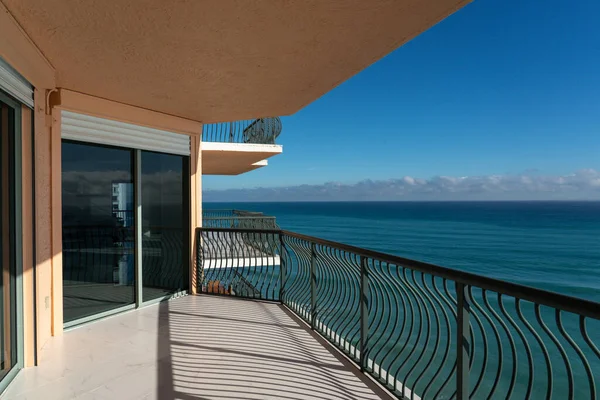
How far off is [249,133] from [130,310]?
19.1ft

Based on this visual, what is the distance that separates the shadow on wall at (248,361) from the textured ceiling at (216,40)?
2.38 m

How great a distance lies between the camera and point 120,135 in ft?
12.6

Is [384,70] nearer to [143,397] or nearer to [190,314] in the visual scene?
[190,314]

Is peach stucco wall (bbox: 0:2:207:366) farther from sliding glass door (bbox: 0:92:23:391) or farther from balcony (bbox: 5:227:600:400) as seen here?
balcony (bbox: 5:227:600:400)

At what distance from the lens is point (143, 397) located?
2188 mm

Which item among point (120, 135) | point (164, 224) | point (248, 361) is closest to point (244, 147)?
point (164, 224)

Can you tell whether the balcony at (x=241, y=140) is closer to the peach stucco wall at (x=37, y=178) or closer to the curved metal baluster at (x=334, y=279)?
the peach stucco wall at (x=37, y=178)

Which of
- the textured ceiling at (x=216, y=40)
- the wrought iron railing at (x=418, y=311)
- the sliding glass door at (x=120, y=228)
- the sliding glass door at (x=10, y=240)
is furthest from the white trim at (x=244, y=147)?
the sliding glass door at (x=10, y=240)

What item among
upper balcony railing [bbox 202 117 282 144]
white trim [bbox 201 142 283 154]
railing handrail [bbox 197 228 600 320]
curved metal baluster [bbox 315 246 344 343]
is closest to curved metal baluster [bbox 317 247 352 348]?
curved metal baluster [bbox 315 246 344 343]

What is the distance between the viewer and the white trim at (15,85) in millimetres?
2100

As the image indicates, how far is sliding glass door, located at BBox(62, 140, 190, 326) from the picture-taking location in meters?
3.54

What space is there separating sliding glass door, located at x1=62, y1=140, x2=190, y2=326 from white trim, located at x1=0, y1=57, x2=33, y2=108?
948mm

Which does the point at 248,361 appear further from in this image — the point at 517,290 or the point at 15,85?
the point at 15,85

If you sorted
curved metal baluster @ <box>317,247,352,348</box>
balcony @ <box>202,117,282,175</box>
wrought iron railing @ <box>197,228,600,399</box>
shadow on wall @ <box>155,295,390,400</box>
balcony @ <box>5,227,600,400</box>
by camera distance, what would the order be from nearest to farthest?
wrought iron railing @ <box>197,228,600,399</box> → balcony @ <box>5,227,600,400</box> → shadow on wall @ <box>155,295,390,400</box> → curved metal baluster @ <box>317,247,352,348</box> → balcony @ <box>202,117,282,175</box>
